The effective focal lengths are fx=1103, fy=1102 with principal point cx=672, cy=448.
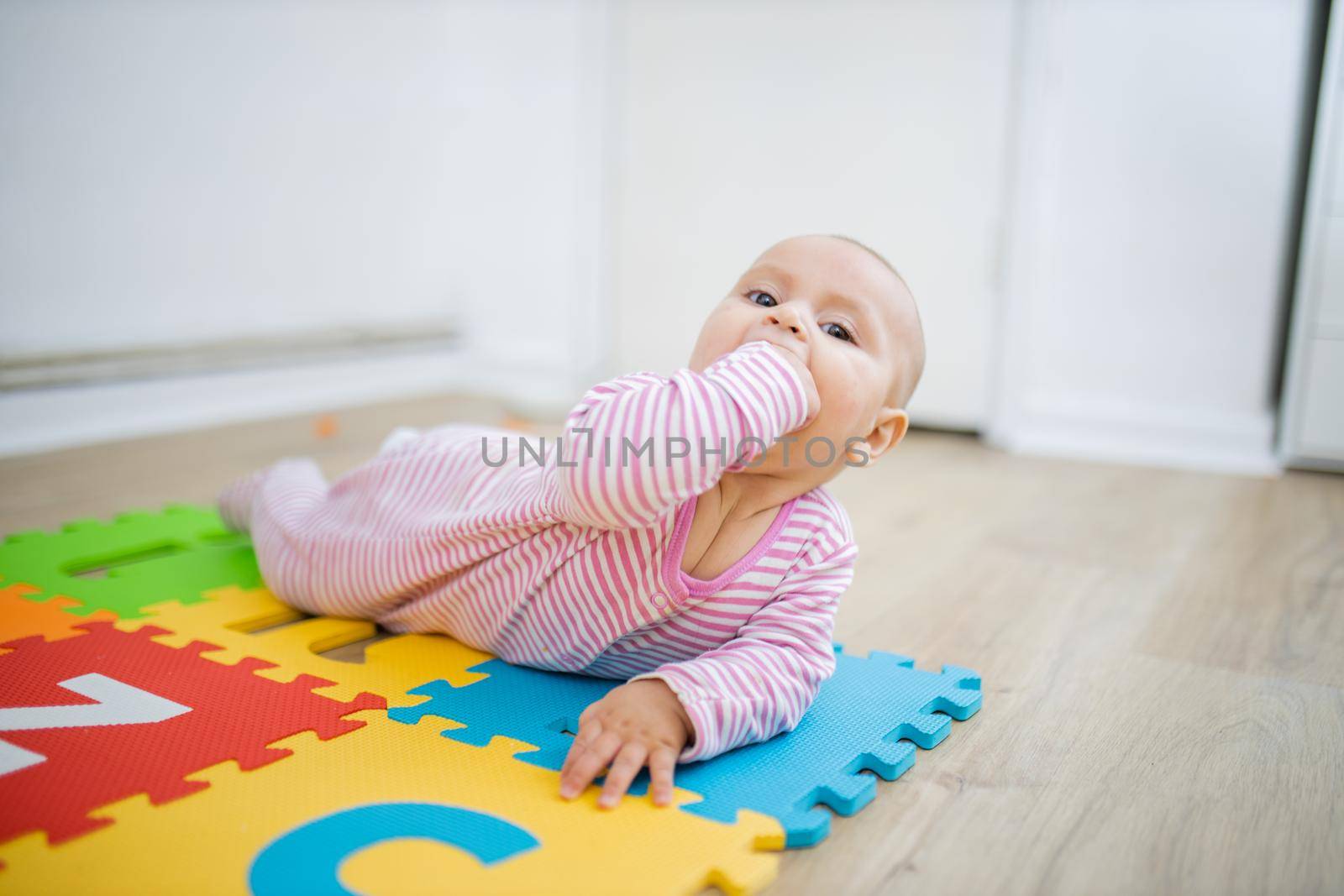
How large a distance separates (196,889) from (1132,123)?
6.75 ft

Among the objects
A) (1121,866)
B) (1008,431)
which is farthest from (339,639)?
(1008,431)

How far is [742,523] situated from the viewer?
891mm

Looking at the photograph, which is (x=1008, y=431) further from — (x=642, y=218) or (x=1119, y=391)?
(x=642, y=218)

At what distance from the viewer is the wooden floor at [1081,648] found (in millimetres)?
699

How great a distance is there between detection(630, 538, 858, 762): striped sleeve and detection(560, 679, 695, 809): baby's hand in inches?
0.5

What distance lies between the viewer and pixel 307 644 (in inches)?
39.8

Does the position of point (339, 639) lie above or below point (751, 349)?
below

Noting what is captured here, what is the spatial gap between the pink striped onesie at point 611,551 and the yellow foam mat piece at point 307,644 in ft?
0.07

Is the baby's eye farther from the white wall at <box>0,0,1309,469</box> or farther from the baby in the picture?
the white wall at <box>0,0,1309,469</box>

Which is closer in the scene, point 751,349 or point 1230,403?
point 751,349

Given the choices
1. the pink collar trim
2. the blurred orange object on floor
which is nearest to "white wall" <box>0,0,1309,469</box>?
the blurred orange object on floor

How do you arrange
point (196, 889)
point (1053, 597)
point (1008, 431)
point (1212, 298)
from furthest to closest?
1. point (1008, 431)
2. point (1212, 298)
3. point (1053, 597)
4. point (196, 889)

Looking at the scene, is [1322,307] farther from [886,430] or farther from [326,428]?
[326,428]

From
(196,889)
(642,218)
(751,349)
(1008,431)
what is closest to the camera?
(196,889)
